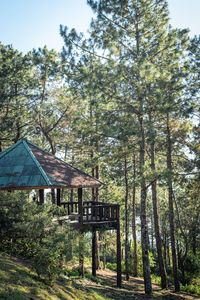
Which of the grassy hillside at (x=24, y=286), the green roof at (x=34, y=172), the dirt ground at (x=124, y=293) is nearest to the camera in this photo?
the grassy hillside at (x=24, y=286)

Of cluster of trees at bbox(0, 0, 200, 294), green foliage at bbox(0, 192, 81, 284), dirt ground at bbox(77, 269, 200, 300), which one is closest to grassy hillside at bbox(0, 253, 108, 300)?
green foliage at bbox(0, 192, 81, 284)

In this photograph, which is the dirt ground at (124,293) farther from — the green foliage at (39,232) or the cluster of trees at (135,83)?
the green foliage at (39,232)

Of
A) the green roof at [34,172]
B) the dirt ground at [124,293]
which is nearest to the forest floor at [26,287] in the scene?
the dirt ground at [124,293]

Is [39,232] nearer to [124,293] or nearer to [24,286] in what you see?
[24,286]

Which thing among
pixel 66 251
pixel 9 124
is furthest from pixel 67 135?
pixel 66 251

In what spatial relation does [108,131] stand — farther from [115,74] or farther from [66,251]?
[66,251]

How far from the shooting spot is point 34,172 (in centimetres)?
1005

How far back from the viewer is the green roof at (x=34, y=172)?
9.55 metres

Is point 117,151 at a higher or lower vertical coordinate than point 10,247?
higher

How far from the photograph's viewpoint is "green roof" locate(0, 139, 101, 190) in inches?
376

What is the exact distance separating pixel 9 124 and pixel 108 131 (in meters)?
7.92

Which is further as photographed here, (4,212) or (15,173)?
(15,173)

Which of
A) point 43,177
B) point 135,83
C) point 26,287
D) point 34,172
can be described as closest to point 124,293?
point 26,287

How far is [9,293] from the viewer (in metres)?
5.70
